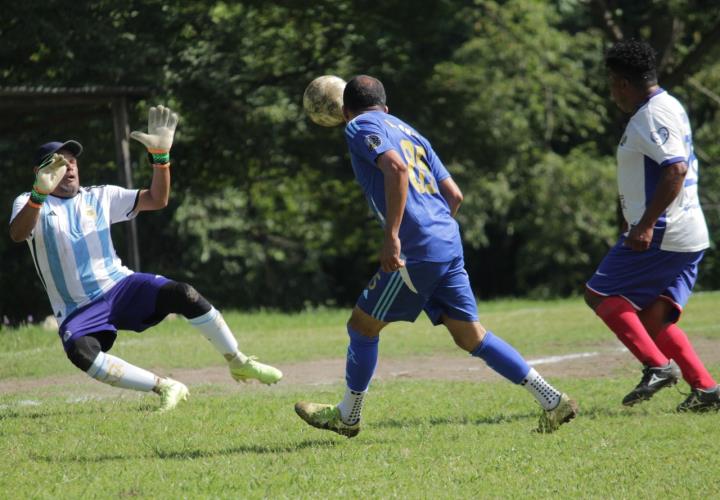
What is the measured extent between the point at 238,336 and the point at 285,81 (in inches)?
361

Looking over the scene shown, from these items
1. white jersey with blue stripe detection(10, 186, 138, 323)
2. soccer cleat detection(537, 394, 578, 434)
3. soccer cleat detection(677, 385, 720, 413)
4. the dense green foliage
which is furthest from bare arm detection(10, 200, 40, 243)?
the dense green foliage

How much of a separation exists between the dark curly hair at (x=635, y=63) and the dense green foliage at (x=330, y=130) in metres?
10.4

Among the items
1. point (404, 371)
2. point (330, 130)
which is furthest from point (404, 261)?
point (330, 130)

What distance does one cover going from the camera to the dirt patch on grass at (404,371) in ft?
27.9

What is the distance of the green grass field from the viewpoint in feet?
16.1

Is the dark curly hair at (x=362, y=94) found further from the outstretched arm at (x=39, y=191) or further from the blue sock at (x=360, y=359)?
the outstretched arm at (x=39, y=191)

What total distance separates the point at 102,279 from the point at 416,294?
226cm

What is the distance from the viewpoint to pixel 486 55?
77.4 feet

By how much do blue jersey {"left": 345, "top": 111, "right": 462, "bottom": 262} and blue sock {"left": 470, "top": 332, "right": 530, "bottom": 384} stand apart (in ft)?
1.70

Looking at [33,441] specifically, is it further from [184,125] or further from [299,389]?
[184,125]

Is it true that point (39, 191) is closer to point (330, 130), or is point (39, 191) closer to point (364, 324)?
point (364, 324)

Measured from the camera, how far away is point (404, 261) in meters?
5.64

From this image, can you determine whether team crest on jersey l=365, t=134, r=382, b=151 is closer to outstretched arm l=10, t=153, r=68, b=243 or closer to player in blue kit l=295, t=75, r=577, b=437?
player in blue kit l=295, t=75, r=577, b=437

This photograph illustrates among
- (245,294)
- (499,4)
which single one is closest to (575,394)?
(499,4)
